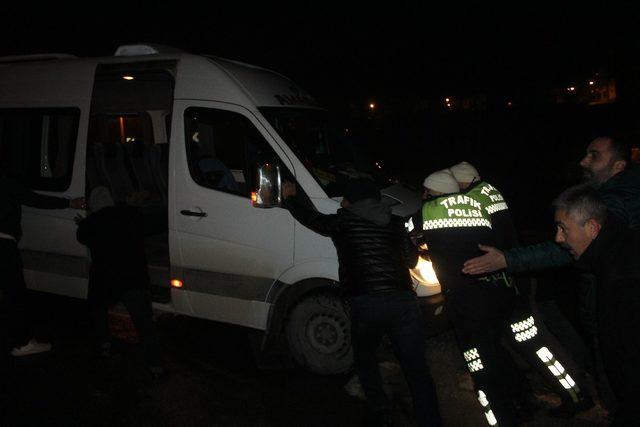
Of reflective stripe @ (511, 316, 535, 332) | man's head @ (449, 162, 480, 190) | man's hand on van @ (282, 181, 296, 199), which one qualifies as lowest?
reflective stripe @ (511, 316, 535, 332)

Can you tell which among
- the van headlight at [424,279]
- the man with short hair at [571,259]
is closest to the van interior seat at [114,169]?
the van headlight at [424,279]

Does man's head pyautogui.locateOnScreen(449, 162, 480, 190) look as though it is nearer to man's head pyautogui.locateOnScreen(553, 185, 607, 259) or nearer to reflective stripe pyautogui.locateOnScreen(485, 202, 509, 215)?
reflective stripe pyautogui.locateOnScreen(485, 202, 509, 215)

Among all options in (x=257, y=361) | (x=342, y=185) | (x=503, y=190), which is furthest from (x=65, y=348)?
(x=503, y=190)

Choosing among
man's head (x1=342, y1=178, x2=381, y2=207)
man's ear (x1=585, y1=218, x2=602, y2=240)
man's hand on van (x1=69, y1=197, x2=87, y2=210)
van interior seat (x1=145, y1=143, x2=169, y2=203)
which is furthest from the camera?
van interior seat (x1=145, y1=143, x2=169, y2=203)

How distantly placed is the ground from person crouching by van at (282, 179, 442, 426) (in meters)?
0.62

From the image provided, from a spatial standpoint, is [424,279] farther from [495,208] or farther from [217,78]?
[217,78]

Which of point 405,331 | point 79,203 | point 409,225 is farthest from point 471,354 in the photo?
point 79,203

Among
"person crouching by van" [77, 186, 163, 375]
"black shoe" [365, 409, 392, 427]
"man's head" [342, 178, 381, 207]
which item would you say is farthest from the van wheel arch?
"man's head" [342, 178, 381, 207]

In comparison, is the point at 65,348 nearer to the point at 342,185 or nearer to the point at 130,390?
the point at 130,390

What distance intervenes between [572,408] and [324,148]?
117 inches

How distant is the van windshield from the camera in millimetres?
4633

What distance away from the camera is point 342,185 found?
4688mm

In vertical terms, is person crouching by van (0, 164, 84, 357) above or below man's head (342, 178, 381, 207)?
below

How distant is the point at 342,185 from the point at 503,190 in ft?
39.1
